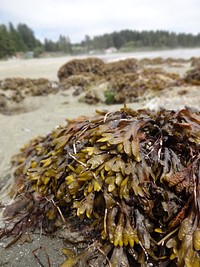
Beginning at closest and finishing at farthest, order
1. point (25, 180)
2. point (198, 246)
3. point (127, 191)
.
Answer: point (198, 246)
point (127, 191)
point (25, 180)

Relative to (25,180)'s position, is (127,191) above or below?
above

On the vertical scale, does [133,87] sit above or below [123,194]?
below

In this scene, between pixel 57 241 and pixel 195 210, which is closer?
pixel 195 210

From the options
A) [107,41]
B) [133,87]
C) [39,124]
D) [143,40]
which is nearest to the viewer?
[39,124]

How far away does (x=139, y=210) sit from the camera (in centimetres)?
136

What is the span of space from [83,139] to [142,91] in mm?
4432

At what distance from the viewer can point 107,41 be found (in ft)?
277

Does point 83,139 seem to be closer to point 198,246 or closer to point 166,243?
point 166,243

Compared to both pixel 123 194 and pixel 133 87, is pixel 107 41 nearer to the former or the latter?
pixel 133 87

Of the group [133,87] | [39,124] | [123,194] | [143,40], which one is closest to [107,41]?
[143,40]

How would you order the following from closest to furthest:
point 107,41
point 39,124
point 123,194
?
point 123,194
point 39,124
point 107,41

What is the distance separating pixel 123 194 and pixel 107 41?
89.1 metres

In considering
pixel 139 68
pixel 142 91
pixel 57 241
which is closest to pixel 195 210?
pixel 57 241

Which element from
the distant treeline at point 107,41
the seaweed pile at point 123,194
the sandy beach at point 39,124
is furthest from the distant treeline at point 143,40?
the seaweed pile at point 123,194
